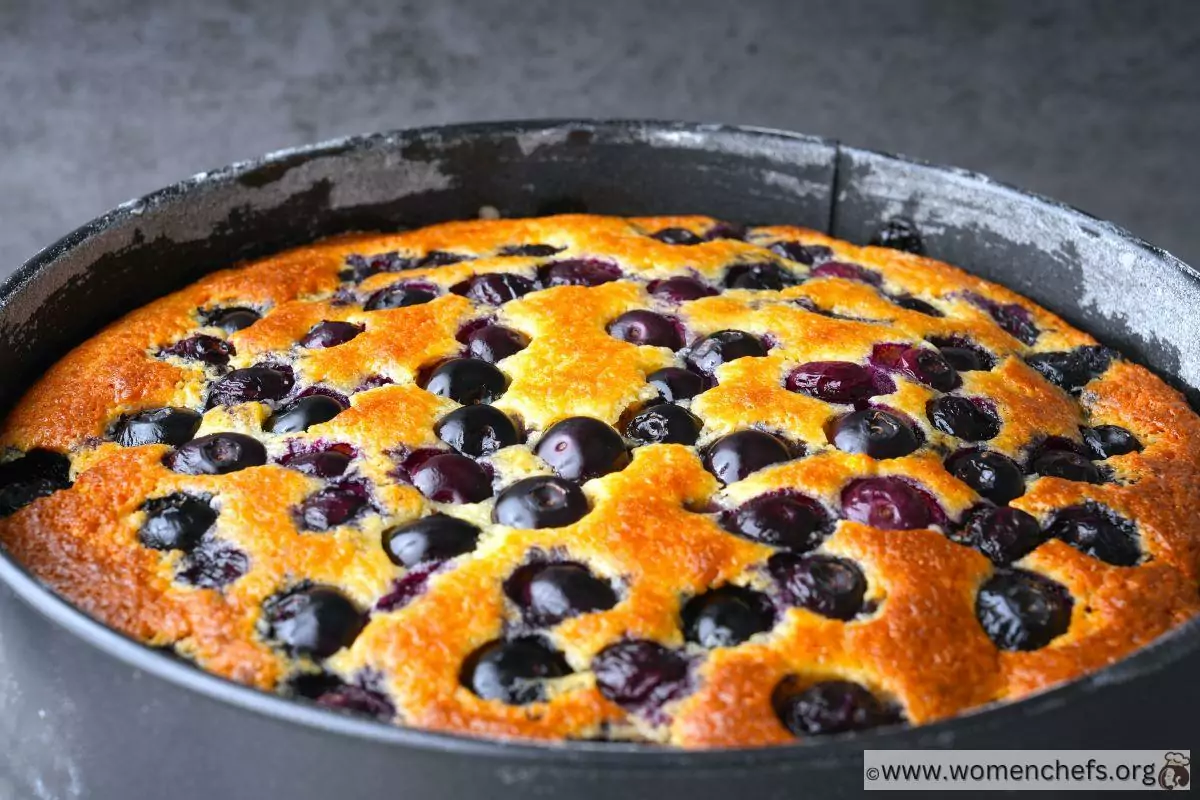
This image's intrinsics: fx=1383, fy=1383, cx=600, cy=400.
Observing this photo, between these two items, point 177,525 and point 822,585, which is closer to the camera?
point 822,585

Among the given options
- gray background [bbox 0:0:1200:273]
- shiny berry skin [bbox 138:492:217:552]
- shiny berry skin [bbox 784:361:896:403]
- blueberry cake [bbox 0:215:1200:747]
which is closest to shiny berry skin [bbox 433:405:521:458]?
blueberry cake [bbox 0:215:1200:747]

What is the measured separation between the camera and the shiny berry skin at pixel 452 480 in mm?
1997

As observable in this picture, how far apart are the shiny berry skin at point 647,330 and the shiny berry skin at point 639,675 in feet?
2.66

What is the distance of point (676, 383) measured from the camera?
2.27 meters

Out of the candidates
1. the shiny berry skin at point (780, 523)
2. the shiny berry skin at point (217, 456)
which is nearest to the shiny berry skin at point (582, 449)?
the shiny berry skin at point (780, 523)

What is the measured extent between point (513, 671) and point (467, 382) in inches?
27.6

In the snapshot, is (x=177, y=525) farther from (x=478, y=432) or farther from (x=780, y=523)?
(x=780, y=523)

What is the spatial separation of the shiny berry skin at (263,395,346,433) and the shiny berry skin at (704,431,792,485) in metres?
0.61

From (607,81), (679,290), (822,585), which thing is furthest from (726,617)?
(607,81)

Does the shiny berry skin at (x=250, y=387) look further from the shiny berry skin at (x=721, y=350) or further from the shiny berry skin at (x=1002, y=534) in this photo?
the shiny berry skin at (x=1002, y=534)

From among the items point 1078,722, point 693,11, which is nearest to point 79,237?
point 1078,722

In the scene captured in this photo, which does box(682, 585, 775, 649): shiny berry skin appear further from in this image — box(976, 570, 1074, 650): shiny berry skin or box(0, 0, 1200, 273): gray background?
box(0, 0, 1200, 273): gray background

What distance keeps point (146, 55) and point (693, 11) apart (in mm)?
1940

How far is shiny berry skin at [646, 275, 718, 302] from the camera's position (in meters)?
2.56
